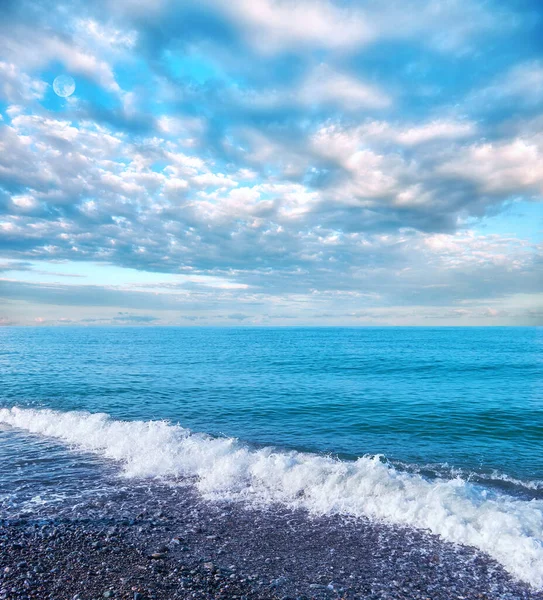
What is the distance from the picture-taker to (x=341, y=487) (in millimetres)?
13992

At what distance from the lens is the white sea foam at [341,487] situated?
1069 cm

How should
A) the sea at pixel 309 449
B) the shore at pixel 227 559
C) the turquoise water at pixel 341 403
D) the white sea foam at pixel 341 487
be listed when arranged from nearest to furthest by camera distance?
1. the shore at pixel 227 559
2. the white sea foam at pixel 341 487
3. the sea at pixel 309 449
4. the turquoise water at pixel 341 403

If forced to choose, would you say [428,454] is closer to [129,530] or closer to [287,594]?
[287,594]

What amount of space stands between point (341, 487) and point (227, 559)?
5.76 m

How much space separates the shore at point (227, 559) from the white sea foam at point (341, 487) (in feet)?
2.31

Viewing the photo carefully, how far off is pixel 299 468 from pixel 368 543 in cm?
491

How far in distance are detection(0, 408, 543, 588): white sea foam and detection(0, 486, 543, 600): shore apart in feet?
2.31

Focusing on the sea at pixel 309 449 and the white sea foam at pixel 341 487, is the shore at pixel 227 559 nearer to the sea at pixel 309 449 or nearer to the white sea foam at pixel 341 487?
the white sea foam at pixel 341 487

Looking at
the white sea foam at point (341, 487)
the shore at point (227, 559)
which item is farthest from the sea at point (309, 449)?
the shore at point (227, 559)

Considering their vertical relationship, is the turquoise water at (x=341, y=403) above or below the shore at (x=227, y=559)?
below

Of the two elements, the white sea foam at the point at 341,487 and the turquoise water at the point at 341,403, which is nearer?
the white sea foam at the point at 341,487

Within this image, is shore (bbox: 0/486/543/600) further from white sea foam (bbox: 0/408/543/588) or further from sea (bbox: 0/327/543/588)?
sea (bbox: 0/327/543/588)

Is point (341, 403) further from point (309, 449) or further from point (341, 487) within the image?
point (341, 487)

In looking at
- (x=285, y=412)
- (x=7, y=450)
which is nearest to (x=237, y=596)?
(x=7, y=450)
